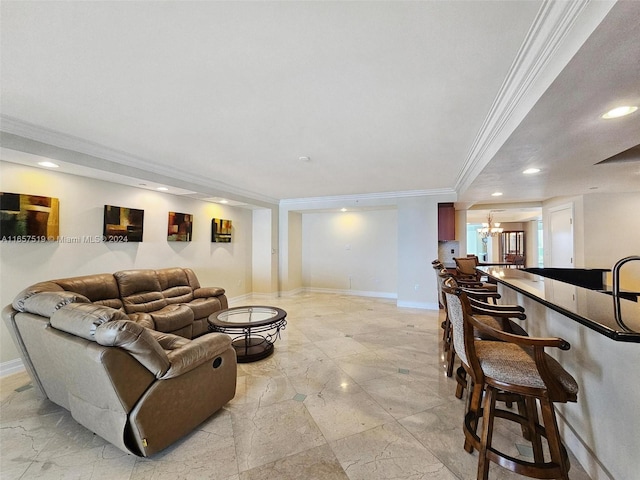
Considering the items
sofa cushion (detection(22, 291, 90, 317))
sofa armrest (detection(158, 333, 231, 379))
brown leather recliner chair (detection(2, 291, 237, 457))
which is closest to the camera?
brown leather recliner chair (detection(2, 291, 237, 457))

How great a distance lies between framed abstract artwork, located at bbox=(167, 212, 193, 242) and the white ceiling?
1.46 meters

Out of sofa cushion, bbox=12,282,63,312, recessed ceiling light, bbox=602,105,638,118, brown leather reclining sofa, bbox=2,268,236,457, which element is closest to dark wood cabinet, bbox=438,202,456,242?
recessed ceiling light, bbox=602,105,638,118

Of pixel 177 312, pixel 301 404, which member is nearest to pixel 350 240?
pixel 177 312

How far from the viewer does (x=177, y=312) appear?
3.63m

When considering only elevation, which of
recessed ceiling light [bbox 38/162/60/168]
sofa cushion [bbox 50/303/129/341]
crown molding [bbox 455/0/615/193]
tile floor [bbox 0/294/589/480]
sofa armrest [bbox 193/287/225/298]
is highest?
crown molding [bbox 455/0/615/193]

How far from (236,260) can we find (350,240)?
3014 mm

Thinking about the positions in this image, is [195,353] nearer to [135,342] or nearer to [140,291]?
[135,342]

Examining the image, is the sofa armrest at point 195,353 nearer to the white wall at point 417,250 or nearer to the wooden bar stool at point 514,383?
the wooden bar stool at point 514,383

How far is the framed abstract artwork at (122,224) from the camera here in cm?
382

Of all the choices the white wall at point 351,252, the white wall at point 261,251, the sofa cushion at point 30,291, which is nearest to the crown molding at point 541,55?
the sofa cushion at point 30,291

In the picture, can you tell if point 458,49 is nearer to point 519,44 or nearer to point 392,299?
point 519,44

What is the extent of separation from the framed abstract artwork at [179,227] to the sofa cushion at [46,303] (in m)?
2.73

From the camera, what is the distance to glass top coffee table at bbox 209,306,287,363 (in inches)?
116

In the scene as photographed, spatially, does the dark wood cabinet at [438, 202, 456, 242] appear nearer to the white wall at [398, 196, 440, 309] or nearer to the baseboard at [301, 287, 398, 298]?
the white wall at [398, 196, 440, 309]
